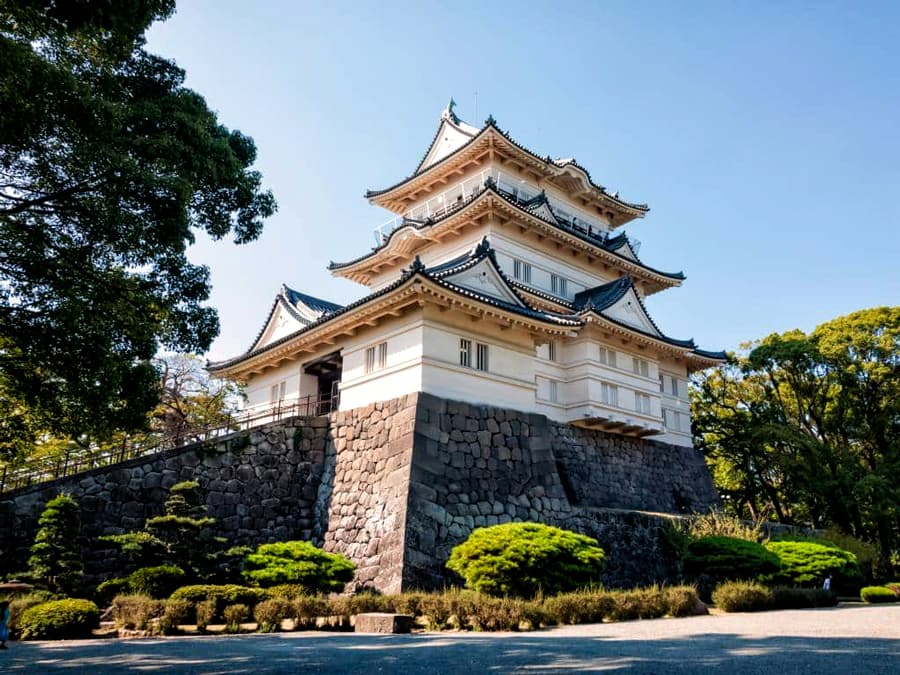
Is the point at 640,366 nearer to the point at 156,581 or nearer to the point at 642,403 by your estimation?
the point at 642,403

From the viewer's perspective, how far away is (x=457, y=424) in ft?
64.9

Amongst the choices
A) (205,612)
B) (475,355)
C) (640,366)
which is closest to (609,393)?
(640,366)

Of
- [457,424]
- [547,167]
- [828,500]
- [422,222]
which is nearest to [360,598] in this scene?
[457,424]

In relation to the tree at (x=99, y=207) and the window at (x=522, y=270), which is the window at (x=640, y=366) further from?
the tree at (x=99, y=207)

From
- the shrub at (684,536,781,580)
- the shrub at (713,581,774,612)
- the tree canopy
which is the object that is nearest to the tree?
the shrub at (713,581,774,612)

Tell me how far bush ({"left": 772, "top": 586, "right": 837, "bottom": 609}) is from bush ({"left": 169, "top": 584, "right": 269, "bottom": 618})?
13266 millimetres

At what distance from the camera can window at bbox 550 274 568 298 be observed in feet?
97.2

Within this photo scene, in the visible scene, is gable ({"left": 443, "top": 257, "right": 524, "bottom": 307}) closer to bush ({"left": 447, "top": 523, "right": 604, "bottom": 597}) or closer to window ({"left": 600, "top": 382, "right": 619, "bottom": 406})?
window ({"left": 600, "top": 382, "right": 619, "bottom": 406})

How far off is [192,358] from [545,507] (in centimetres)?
2175

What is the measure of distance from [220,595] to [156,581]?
2.02 metres

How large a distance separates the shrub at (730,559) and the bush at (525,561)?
17.3ft

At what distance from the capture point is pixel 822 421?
114 feet

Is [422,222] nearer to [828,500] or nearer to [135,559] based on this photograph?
[135,559]

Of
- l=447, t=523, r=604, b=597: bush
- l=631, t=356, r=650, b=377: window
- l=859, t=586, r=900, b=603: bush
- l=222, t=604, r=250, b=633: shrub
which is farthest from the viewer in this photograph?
l=631, t=356, r=650, b=377: window
